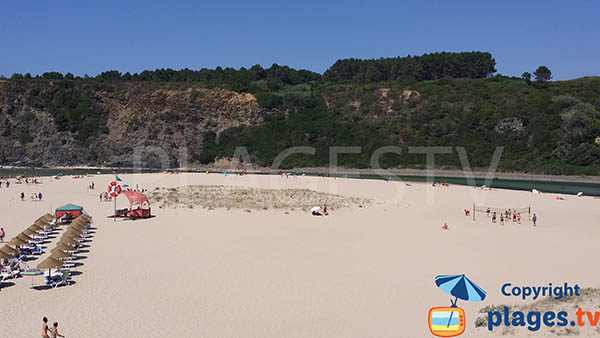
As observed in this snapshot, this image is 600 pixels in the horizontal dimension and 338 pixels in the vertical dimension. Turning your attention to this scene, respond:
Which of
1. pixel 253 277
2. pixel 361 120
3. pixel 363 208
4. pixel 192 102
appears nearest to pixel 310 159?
pixel 361 120

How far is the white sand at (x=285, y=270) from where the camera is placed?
13594 mm

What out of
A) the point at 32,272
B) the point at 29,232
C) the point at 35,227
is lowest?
the point at 32,272

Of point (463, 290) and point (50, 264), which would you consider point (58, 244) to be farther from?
point (463, 290)

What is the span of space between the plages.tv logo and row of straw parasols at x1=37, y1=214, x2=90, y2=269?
11.7m

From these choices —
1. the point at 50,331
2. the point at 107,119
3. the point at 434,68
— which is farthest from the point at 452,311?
the point at 434,68

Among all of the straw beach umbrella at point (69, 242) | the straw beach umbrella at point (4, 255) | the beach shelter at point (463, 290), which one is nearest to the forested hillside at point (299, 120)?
the straw beach umbrella at point (69, 242)

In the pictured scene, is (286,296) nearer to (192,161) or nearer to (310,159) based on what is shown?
(310,159)

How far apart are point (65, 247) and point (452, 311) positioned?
1386cm

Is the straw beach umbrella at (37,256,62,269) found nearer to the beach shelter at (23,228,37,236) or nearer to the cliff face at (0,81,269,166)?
the beach shelter at (23,228,37,236)

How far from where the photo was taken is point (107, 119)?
8675cm

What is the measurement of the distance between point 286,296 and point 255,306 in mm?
1232

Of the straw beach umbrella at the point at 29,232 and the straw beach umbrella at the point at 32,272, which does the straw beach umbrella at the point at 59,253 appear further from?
the straw beach umbrella at the point at 29,232

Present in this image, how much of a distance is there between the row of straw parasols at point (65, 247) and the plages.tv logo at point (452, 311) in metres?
11.7

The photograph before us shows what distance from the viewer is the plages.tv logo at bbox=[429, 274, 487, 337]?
13.0m
